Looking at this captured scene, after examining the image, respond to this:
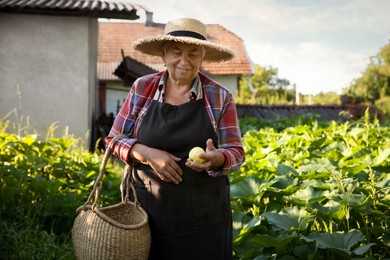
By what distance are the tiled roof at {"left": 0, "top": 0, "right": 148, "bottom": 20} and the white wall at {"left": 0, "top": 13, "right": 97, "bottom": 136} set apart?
27cm

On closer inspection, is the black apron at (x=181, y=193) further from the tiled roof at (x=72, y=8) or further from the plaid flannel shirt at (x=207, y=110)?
the tiled roof at (x=72, y=8)

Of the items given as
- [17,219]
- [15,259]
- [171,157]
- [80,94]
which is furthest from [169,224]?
[80,94]

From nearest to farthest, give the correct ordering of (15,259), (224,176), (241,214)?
1. (224,176)
2. (241,214)
3. (15,259)

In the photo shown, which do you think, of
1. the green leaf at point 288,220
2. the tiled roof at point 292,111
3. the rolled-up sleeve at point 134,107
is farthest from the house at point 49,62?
the rolled-up sleeve at point 134,107

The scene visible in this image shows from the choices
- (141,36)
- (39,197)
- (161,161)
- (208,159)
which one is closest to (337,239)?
(208,159)

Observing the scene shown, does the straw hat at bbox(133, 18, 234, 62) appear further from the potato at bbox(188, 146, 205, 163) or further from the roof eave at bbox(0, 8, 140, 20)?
the roof eave at bbox(0, 8, 140, 20)

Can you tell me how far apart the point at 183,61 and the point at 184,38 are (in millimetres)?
114

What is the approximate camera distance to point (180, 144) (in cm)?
224

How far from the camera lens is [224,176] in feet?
7.92

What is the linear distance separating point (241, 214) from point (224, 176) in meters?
0.86

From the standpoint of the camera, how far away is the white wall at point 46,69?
29.6ft

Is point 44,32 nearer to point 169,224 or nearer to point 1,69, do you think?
point 1,69

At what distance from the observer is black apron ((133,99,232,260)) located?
225 centimetres

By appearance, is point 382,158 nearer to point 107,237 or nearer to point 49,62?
point 107,237
